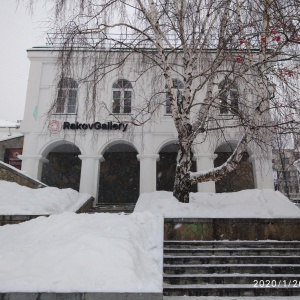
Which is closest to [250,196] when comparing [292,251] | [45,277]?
[292,251]

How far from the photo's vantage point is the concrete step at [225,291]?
4.67 meters

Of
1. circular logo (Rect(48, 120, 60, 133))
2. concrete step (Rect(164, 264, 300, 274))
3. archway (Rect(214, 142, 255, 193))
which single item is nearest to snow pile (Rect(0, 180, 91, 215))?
circular logo (Rect(48, 120, 60, 133))

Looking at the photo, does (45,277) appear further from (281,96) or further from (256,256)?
(281,96)

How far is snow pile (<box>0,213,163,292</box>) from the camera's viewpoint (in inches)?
145

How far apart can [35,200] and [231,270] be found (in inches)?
232

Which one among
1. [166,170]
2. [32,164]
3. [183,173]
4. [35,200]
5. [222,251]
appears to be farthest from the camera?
[166,170]

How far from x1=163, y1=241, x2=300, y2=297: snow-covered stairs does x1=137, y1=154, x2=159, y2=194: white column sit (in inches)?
257

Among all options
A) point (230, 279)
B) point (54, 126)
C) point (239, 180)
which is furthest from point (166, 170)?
point (230, 279)

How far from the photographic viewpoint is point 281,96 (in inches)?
304

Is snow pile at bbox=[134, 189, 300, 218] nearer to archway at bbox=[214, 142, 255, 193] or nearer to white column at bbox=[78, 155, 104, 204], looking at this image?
white column at bbox=[78, 155, 104, 204]

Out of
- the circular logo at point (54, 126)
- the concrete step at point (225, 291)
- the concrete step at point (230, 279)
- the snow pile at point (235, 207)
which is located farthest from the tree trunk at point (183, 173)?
the circular logo at point (54, 126)
